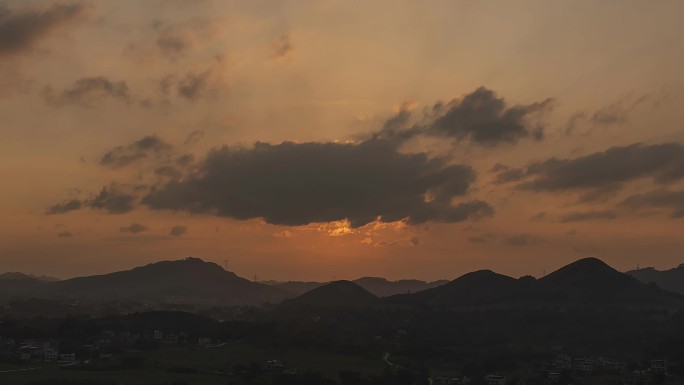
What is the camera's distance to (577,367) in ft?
620

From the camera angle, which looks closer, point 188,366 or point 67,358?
point 188,366

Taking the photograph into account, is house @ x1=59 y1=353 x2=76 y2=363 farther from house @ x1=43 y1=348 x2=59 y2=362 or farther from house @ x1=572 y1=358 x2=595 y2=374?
house @ x1=572 y1=358 x2=595 y2=374

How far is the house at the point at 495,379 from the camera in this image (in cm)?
16585

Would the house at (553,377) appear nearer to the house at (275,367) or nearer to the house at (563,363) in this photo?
the house at (563,363)

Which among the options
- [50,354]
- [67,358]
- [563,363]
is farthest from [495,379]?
[50,354]

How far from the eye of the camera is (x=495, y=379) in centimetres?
16862

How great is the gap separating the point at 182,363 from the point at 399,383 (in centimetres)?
5772

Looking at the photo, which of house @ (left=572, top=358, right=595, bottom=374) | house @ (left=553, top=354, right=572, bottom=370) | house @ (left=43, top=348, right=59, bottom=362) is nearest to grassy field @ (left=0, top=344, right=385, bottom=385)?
house @ (left=43, top=348, right=59, bottom=362)

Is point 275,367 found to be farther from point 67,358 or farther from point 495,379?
point 67,358

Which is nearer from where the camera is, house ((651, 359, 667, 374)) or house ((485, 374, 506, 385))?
house ((485, 374, 506, 385))

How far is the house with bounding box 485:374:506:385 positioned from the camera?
6530 inches

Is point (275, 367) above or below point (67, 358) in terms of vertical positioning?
below

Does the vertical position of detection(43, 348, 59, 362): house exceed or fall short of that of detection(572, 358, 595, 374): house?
it exceeds it

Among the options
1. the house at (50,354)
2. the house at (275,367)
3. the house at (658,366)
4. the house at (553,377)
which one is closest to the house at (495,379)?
the house at (553,377)
